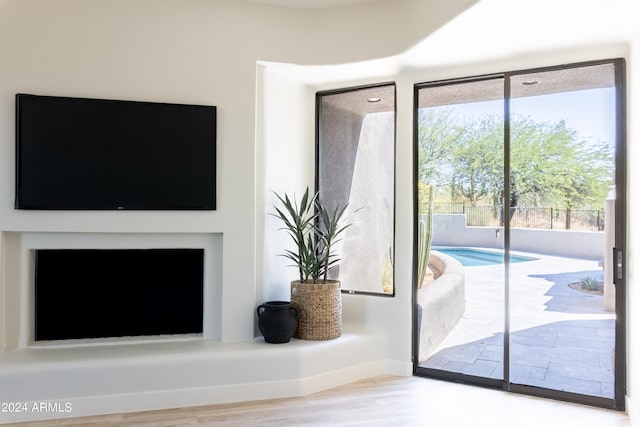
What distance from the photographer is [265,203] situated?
384cm

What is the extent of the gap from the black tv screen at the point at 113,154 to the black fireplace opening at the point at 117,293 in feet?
1.36

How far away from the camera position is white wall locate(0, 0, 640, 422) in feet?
10.2

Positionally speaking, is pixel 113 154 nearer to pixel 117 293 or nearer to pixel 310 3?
pixel 117 293

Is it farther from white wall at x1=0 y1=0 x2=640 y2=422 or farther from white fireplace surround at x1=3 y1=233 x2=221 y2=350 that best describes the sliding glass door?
white fireplace surround at x1=3 y1=233 x2=221 y2=350

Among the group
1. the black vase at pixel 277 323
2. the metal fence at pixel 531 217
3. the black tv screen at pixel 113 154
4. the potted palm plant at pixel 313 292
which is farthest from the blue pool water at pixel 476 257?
the black tv screen at pixel 113 154

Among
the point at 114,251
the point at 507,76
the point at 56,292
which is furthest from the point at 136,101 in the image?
the point at 507,76

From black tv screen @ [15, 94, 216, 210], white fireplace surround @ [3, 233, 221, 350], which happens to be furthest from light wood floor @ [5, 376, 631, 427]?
black tv screen @ [15, 94, 216, 210]

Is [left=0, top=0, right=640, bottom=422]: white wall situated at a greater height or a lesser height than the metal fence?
greater

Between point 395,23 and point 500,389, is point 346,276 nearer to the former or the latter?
point 500,389

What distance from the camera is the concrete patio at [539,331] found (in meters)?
3.26

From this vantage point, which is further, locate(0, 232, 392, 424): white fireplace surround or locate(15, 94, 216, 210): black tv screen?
locate(15, 94, 216, 210): black tv screen

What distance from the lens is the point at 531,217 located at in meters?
3.45
